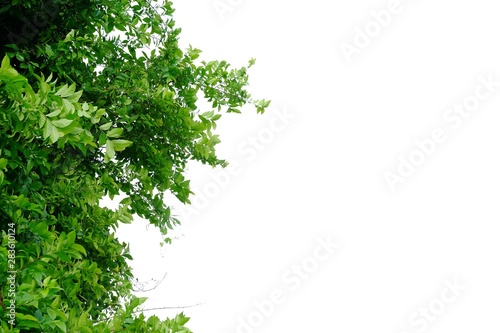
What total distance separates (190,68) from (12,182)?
1.58m

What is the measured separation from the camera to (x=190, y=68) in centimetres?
377

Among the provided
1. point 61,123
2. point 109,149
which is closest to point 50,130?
point 61,123

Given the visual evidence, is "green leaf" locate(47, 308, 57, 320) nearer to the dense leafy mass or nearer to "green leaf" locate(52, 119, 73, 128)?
the dense leafy mass

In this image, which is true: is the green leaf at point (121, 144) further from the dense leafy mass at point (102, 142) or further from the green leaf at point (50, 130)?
the green leaf at point (50, 130)

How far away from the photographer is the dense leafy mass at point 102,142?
8.09ft

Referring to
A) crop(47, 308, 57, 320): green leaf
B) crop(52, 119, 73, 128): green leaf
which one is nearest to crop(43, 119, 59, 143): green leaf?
crop(52, 119, 73, 128): green leaf

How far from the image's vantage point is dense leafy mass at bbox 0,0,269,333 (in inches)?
97.0

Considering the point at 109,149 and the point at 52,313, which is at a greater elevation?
the point at 109,149

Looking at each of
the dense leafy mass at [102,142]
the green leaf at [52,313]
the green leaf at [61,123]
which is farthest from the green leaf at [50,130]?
the green leaf at [52,313]

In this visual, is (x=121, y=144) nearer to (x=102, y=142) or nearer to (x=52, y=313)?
(x=102, y=142)

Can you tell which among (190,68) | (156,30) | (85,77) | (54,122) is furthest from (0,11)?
(54,122)

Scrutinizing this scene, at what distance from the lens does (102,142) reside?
2367mm

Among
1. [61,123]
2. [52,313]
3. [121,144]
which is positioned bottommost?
[52,313]

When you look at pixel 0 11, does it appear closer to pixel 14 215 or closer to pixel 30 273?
pixel 14 215
